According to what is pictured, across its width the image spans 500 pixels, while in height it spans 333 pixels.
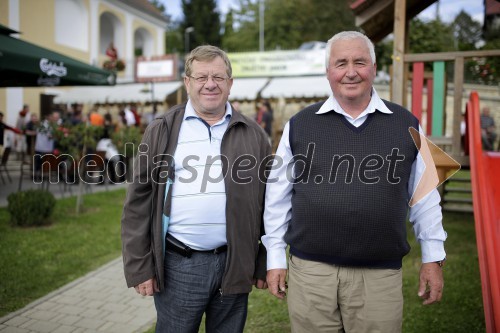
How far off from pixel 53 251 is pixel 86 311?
2.07 m

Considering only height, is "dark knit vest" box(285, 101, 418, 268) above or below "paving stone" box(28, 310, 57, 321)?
above

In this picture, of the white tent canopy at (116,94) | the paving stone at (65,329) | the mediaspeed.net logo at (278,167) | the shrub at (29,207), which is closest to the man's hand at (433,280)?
the mediaspeed.net logo at (278,167)

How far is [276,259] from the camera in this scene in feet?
7.77

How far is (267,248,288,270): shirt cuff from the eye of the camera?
7.75 ft

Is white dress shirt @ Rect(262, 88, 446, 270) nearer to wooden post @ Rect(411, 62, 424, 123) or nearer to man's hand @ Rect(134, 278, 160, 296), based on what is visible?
man's hand @ Rect(134, 278, 160, 296)

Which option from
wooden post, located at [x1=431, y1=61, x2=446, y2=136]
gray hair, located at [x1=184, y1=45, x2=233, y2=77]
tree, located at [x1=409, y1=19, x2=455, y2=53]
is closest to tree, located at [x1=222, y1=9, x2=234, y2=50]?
tree, located at [x1=409, y1=19, x2=455, y2=53]

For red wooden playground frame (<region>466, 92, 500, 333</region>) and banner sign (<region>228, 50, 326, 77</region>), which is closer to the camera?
red wooden playground frame (<region>466, 92, 500, 333</region>)

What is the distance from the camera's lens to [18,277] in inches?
201

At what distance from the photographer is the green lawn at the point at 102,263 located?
414cm

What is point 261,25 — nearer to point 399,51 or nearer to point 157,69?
point 157,69

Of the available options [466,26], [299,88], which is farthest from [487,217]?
[466,26]

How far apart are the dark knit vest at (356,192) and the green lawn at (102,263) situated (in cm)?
205

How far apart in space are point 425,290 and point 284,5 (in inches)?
1790

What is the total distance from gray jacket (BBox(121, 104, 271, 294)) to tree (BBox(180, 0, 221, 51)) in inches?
1810
